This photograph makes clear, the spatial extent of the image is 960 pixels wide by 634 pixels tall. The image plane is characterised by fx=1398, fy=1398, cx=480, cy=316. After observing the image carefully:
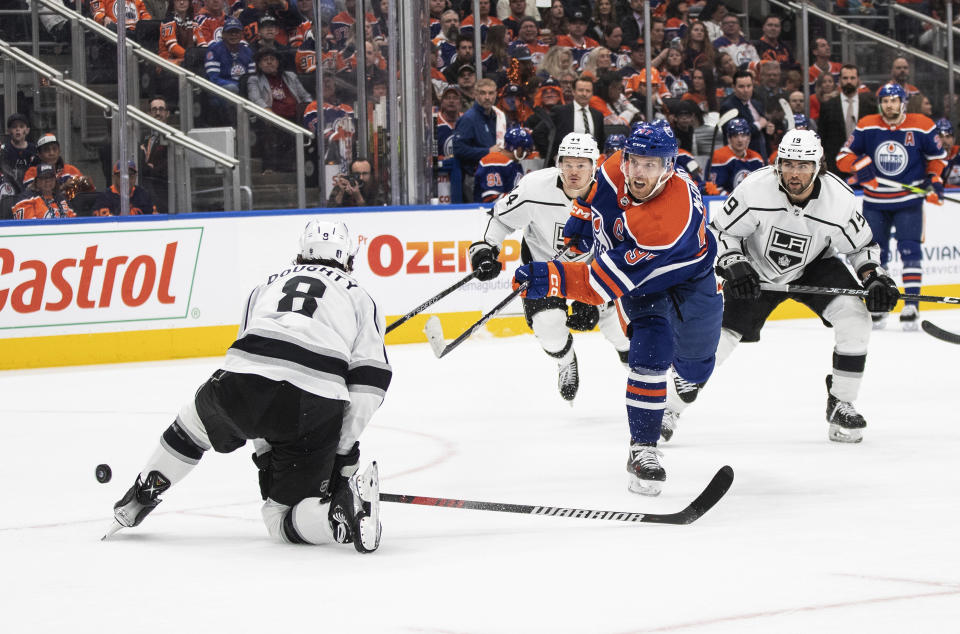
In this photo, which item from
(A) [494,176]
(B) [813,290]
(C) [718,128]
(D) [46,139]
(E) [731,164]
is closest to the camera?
(B) [813,290]

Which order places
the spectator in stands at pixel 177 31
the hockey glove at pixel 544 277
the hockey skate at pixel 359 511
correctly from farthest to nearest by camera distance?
the spectator in stands at pixel 177 31 → the hockey glove at pixel 544 277 → the hockey skate at pixel 359 511

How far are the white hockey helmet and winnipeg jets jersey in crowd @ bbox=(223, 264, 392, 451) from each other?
0.12ft

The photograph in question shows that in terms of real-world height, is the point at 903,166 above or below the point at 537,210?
above

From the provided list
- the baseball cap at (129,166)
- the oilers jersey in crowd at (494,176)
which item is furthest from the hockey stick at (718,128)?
the baseball cap at (129,166)

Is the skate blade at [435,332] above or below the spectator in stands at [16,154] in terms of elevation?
below

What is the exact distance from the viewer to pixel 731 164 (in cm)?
984

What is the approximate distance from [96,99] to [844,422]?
4.79m

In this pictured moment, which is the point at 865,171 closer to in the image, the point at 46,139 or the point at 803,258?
the point at 803,258

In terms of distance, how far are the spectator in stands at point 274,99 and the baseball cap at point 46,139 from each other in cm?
126

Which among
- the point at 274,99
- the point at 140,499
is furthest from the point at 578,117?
the point at 140,499

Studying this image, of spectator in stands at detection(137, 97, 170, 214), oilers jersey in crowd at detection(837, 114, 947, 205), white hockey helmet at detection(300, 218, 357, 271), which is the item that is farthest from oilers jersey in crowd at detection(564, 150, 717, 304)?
oilers jersey in crowd at detection(837, 114, 947, 205)

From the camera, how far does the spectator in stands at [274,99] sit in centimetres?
855

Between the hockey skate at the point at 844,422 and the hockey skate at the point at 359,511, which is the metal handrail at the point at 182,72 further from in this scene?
the hockey skate at the point at 359,511

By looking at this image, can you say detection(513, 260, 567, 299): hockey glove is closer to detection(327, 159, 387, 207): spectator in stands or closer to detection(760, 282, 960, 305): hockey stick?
detection(760, 282, 960, 305): hockey stick
